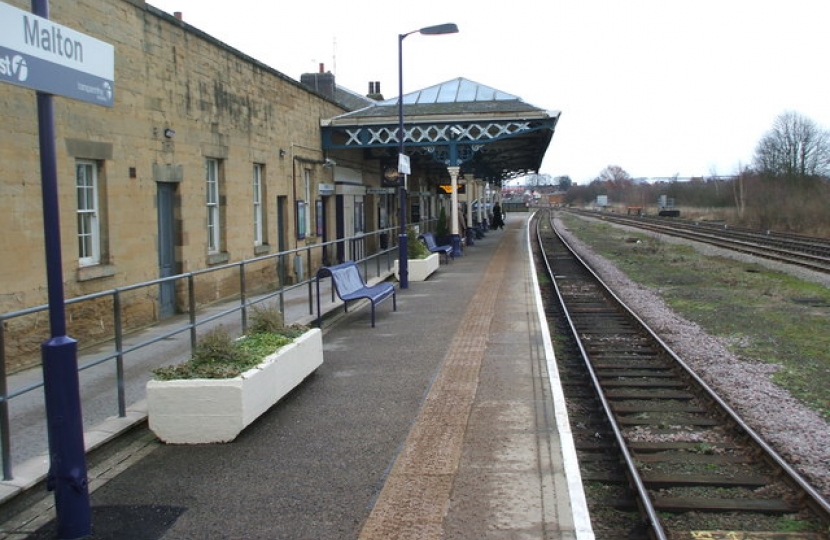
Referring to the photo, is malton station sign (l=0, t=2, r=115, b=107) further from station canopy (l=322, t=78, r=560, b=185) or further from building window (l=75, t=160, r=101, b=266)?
station canopy (l=322, t=78, r=560, b=185)

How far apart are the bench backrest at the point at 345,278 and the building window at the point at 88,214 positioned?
3.33 meters

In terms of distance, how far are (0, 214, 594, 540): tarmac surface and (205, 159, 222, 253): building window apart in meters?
6.71

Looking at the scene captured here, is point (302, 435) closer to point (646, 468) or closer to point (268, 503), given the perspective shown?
point (268, 503)

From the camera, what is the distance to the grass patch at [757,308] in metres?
9.77

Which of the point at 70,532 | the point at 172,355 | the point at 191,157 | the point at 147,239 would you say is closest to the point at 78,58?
the point at 70,532

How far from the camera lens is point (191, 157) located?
535 inches

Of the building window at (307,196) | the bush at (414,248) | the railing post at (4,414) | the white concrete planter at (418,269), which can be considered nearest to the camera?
the railing post at (4,414)

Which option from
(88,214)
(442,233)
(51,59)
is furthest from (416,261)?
(51,59)

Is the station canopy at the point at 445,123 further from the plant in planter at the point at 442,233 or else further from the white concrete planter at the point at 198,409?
the white concrete planter at the point at 198,409

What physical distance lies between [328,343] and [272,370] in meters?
3.67

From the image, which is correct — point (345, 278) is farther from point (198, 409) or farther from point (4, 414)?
point (4, 414)

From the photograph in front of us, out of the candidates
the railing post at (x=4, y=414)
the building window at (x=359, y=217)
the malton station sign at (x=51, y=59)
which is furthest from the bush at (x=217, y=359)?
the building window at (x=359, y=217)

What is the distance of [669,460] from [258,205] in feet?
41.4

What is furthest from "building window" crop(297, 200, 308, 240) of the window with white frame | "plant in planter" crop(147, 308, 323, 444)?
"plant in planter" crop(147, 308, 323, 444)
